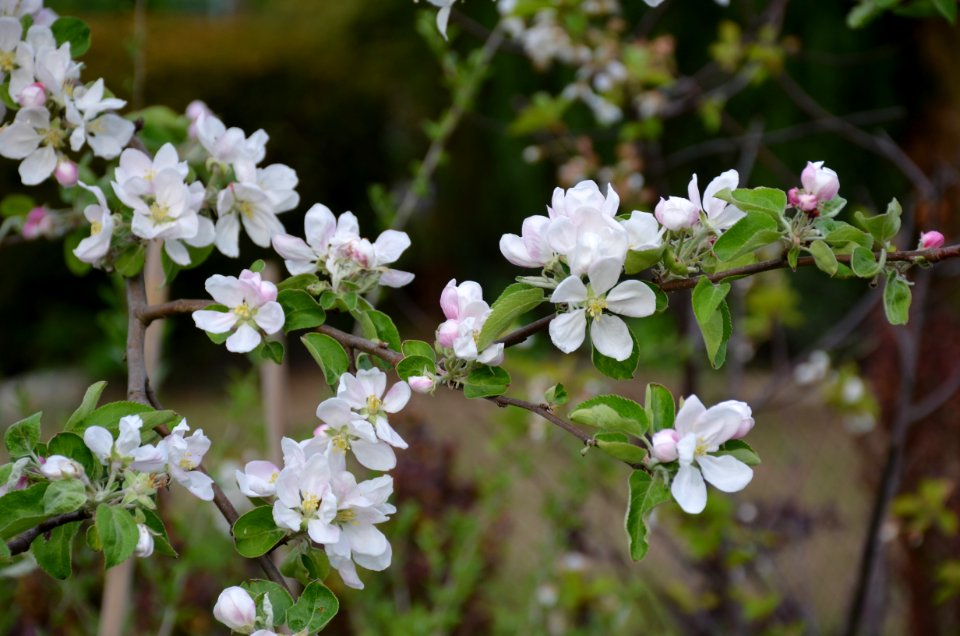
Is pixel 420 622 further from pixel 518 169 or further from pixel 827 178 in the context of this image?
pixel 518 169

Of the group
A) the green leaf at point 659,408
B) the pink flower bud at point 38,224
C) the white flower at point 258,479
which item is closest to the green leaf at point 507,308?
the green leaf at point 659,408

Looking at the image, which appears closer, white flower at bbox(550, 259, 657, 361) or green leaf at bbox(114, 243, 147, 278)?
white flower at bbox(550, 259, 657, 361)

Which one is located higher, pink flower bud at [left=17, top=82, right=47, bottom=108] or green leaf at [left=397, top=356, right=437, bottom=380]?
Result: pink flower bud at [left=17, top=82, right=47, bottom=108]

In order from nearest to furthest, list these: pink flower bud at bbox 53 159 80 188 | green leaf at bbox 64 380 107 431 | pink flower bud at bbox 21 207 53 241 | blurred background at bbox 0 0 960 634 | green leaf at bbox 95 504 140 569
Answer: green leaf at bbox 95 504 140 569 < green leaf at bbox 64 380 107 431 < pink flower bud at bbox 53 159 80 188 < pink flower bud at bbox 21 207 53 241 < blurred background at bbox 0 0 960 634

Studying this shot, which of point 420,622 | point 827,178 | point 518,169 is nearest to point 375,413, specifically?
point 827,178

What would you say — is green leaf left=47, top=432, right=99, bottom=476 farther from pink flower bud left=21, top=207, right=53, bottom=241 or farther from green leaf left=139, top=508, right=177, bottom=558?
pink flower bud left=21, top=207, right=53, bottom=241

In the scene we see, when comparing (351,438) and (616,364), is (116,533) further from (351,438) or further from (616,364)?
(616,364)

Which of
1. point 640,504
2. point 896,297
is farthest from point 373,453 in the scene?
point 896,297

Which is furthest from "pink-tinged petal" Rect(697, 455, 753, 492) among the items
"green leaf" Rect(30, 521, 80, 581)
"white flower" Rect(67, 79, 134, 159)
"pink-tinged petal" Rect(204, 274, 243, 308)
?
"white flower" Rect(67, 79, 134, 159)
